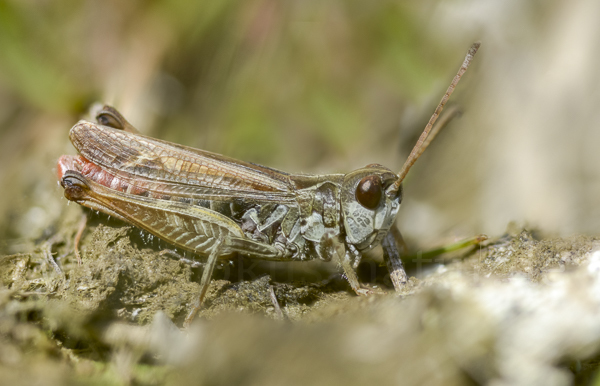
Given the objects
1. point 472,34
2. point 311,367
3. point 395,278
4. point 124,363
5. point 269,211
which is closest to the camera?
point 311,367

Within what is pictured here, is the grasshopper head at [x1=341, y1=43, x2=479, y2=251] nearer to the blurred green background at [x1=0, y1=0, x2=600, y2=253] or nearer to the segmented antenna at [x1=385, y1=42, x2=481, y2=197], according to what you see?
the segmented antenna at [x1=385, y1=42, x2=481, y2=197]

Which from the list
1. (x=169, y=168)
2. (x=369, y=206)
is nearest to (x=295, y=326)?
(x=369, y=206)

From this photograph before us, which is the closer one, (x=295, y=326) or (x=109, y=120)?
(x=295, y=326)

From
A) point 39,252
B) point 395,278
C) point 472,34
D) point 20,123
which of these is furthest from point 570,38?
point 20,123

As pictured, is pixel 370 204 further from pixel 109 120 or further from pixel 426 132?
pixel 109 120

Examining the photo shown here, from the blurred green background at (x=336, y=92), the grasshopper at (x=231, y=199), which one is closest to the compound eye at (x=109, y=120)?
the grasshopper at (x=231, y=199)

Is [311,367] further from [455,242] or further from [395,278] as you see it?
[455,242]
